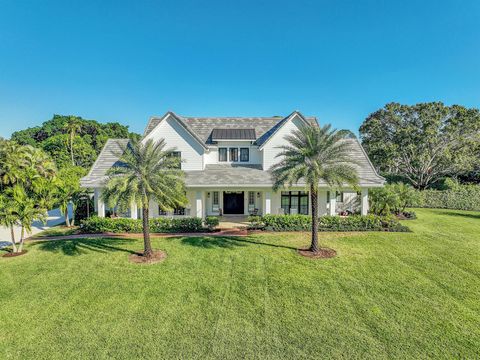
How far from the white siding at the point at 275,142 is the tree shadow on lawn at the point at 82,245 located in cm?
1282

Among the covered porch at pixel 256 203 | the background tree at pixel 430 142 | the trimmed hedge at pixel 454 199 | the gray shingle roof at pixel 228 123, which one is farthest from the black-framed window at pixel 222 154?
the background tree at pixel 430 142

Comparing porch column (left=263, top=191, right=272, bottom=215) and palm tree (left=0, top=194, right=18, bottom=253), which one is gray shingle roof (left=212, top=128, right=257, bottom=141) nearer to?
porch column (left=263, top=191, right=272, bottom=215)

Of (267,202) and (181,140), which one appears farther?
(181,140)

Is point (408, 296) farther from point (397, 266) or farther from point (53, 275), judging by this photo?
point (53, 275)

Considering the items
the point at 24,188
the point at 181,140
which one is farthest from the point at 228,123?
the point at 24,188

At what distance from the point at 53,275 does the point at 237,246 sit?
9448mm

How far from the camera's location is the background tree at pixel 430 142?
104ft

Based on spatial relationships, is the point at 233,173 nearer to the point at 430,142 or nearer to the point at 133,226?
the point at 133,226

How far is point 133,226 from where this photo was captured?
17906mm

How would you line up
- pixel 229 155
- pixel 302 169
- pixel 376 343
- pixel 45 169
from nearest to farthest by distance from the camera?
pixel 376 343 → pixel 302 169 → pixel 45 169 → pixel 229 155

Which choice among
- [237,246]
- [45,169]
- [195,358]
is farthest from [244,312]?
[45,169]

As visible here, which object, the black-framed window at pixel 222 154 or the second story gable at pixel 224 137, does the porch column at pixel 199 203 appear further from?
the black-framed window at pixel 222 154

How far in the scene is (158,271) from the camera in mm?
11750

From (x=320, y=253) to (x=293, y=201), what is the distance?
8598 mm
